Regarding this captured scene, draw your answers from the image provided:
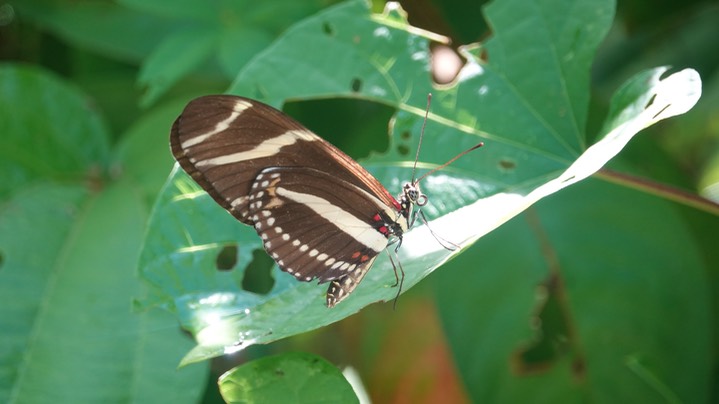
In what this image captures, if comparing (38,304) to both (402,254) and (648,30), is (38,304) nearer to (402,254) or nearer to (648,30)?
(402,254)

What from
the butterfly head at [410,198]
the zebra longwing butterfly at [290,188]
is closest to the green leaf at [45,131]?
the zebra longwing butterfly at [290,188]

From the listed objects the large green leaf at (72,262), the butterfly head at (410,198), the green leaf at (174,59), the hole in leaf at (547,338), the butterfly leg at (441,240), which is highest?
the green leaf at (174,59)

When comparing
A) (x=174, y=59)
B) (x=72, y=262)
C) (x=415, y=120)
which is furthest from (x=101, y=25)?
(x=415, y=120)

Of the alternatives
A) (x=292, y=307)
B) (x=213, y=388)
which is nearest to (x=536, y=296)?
(x=292, y=307)

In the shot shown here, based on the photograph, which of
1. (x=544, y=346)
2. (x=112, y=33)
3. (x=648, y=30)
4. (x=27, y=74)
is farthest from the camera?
(x=648, y=30)

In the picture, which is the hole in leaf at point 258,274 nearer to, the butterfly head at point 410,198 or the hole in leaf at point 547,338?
the butterfly head at point 410,198

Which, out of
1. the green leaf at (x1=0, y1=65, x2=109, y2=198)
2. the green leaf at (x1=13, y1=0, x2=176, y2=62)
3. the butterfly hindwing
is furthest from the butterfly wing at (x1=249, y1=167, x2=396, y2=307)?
the green leaf at (x1=13, y1=0, x2=176, y2=62)
